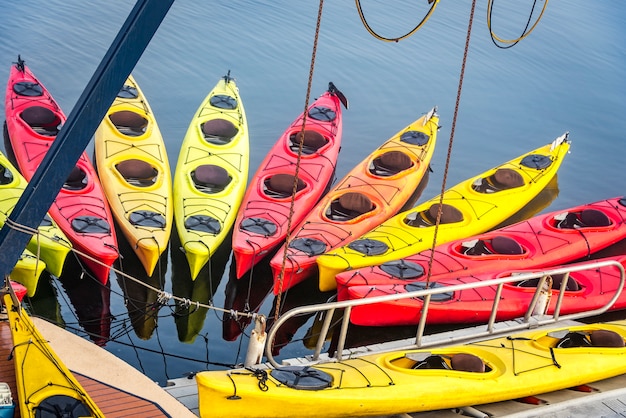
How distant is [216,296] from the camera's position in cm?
841

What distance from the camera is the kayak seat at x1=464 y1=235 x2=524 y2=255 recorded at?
28.4 feet

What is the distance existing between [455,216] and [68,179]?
14.3 ft

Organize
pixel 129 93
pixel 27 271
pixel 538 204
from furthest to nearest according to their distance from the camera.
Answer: pixel 538 204 → pixel 129 93 → pixel 27 271

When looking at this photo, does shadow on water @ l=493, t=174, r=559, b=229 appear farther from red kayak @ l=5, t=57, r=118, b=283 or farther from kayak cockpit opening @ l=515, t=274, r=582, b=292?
red kayak @ l=5, t=57, r=118, b=283

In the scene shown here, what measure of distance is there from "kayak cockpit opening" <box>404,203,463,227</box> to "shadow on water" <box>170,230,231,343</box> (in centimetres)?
207

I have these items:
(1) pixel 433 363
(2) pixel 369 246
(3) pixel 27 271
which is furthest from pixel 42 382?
(2) pixel 369 246

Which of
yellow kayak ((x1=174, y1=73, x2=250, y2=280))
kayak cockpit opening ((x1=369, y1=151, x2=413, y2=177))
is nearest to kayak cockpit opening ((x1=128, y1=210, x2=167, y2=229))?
yellow kayak ((x1=174, y1=73, x2=250, y2=280))

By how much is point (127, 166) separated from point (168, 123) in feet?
9.43

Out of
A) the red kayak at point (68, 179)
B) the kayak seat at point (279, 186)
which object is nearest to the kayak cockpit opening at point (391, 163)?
the kayak seat at point (279, 186)

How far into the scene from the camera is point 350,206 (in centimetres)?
912

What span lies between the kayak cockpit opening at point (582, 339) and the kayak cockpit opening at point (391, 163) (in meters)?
3.59

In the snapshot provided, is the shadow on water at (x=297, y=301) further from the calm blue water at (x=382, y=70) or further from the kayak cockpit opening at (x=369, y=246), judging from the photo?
the calm blue water at (x=382, y=70)

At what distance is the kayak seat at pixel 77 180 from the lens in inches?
340

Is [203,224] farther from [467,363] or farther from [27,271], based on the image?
[467,363]
